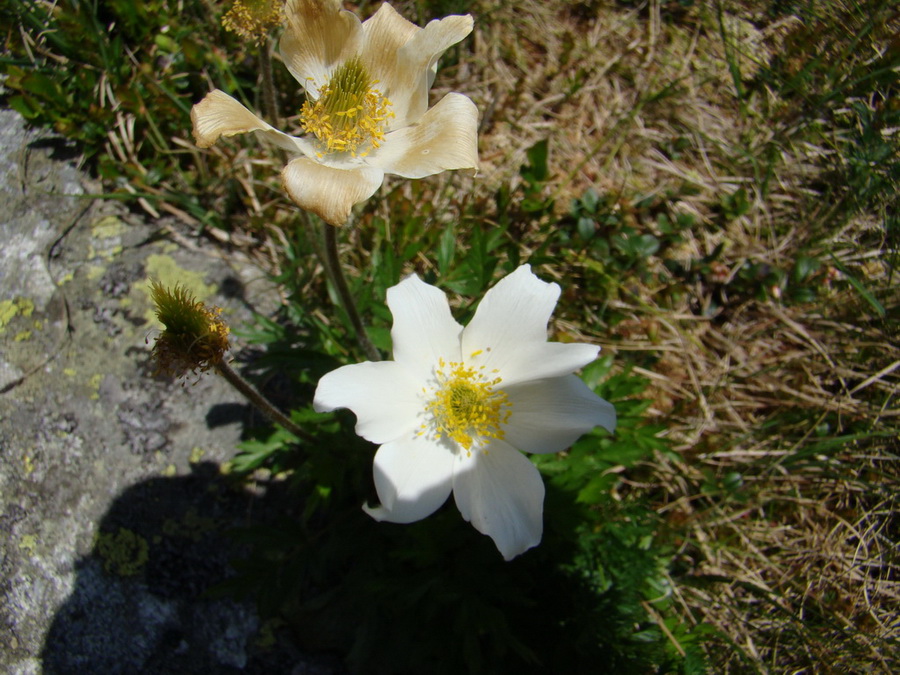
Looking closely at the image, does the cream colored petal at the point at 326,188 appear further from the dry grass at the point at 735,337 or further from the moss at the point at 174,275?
the dry grass at the point at 735,337

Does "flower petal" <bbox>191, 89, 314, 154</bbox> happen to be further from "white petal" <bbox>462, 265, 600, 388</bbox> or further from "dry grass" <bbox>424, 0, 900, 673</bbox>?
"dry grass" <bbox>424, 0, 900, 673</bbox>

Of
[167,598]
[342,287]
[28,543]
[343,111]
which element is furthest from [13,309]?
[343,111]

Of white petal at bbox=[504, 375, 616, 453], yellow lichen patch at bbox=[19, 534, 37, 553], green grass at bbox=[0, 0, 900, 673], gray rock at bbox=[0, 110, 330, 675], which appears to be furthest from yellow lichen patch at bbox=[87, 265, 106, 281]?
white petal at bbox=[504, 375, 616, 453]

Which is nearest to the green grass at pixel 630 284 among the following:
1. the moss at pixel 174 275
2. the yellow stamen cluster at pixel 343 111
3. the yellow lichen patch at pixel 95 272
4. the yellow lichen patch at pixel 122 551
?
the moss at pixel 174 275

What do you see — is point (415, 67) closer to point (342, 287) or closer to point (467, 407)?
point (342, 287)

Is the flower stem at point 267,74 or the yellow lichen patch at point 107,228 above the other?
the flower stem at point 267,74

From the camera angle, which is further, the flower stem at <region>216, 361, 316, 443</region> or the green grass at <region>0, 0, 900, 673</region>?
the green grass at <region>0, 0, 900, 673</region>

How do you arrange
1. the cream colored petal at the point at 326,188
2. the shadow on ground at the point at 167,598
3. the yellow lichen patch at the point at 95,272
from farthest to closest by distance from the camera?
1. the yellow lichen patch at the point at 95,272
2. the shadow on ground at the point at 167,598
3. the cream colored petal at the point at 326,188
